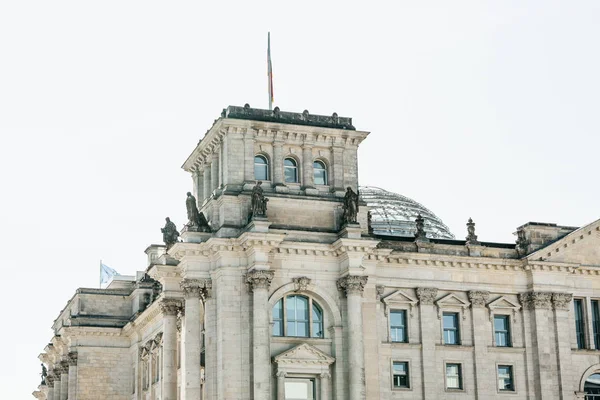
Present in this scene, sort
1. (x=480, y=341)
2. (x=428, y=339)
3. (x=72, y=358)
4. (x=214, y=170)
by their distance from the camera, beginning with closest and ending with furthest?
(x=214, y=170)
(x=428, y=339)
(x=480, y=341)
(x=72, y=358)

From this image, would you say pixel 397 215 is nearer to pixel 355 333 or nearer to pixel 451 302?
A: pixel 451 302

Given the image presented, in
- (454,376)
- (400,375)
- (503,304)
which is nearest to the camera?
(400,375)

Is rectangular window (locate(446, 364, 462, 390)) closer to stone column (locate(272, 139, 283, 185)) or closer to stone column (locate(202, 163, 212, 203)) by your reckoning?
stone column (locate(272, 139, 283, 185))

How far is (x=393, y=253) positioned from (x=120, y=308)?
33.2 m

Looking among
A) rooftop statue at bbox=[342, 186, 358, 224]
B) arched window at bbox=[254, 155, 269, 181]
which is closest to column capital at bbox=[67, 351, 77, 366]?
arched window at bbox=[254, 155, 269, 181]

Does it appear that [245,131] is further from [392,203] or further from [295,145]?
[392,203]

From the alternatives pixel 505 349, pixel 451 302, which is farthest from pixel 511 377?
pixel 451 302

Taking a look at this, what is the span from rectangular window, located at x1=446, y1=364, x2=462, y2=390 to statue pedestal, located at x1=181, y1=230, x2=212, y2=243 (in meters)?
16.5

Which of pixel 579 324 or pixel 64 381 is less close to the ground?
pixel 579 324

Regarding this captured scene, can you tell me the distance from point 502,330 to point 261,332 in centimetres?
1693

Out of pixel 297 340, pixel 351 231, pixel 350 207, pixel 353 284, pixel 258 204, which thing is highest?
pixel 350 207

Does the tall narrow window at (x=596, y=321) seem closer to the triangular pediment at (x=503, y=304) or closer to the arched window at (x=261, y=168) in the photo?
the triangular pediment at (x=503, y=304)

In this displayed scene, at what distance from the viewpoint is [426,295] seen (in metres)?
67.1

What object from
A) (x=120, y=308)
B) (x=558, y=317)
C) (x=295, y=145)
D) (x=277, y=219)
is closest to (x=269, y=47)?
(x=295, y=145)
